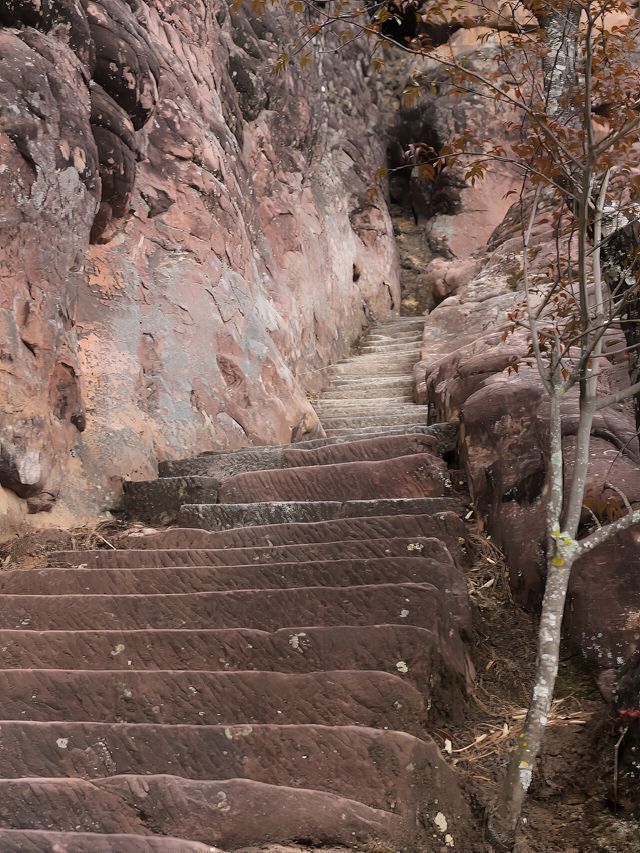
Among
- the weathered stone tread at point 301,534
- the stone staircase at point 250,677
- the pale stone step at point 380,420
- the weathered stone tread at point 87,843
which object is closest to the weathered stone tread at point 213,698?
the stone staircase at point 250,677

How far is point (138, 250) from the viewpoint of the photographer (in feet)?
19.5

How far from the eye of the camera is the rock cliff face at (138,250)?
4.48 meters

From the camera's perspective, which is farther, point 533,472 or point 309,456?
point 309,456

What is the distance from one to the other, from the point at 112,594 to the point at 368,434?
251 cm

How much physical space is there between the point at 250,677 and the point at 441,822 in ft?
2.63

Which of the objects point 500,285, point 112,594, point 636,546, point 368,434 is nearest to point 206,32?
point 500,285

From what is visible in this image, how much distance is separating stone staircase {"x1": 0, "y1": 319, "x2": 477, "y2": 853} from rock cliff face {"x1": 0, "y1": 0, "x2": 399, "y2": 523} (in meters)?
0.89

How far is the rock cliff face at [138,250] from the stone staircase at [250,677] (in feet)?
2.94

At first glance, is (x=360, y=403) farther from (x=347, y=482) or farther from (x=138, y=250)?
→ (x=347, y=482)

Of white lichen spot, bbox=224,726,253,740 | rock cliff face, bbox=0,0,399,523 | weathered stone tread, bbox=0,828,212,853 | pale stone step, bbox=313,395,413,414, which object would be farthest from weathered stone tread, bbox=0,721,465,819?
pale stone step, bbox=313,395,413,414

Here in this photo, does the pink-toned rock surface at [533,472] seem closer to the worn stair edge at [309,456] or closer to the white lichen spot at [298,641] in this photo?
the worn stair edge at [309,456]

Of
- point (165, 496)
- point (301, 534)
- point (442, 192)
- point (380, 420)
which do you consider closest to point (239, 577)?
point (301, 534)

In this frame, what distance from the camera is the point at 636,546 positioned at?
328 centimetres

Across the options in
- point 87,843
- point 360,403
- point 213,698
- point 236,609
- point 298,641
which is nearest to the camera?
point 87,843
